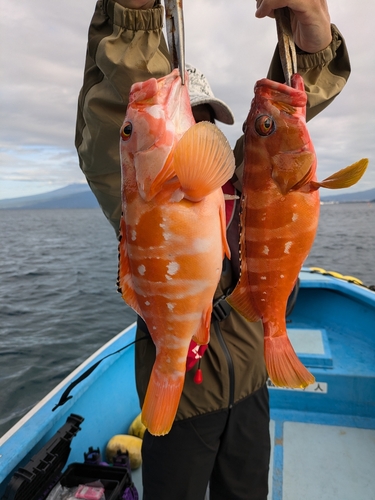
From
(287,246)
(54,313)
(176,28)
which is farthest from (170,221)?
(54,313)

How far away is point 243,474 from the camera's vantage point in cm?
229

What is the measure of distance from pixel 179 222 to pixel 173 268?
0.17 metres

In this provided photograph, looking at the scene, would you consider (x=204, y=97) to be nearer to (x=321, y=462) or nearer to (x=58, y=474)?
(x=58, y=474)

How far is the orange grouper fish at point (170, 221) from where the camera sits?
134 centimetres

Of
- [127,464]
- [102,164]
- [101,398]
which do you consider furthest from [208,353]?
[101,398]

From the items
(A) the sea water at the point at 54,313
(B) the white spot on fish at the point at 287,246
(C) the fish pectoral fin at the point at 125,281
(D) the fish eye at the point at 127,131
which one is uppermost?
(D) the fish eye at the point at 127,131

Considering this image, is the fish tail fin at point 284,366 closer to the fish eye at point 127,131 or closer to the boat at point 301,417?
the fish eye at point 127,131

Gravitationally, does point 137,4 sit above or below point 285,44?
above

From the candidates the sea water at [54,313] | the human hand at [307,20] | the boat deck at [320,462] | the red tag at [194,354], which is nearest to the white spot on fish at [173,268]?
the red tag at [194,354]

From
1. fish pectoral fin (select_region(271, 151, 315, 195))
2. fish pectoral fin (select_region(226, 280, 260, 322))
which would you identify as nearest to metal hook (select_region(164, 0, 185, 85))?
fish pectoral fin (select_region(271, 151, 315, 195))

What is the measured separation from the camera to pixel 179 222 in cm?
137

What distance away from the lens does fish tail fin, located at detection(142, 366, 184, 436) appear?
4.89 ft

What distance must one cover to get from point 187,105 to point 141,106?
0.17m

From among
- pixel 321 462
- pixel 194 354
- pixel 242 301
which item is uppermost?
pixel 242 301
